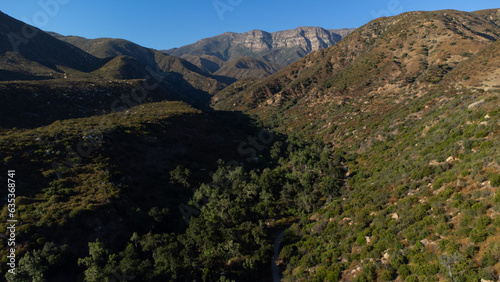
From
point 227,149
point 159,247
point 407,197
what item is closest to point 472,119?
point 407,197

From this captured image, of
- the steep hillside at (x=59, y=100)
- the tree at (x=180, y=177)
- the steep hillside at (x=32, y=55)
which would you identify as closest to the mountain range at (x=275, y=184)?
the tree at (x=180, y=177)

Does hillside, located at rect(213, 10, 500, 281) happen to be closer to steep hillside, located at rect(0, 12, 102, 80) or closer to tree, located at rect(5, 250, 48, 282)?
tree, located at rect(5, 250, 48, 282)

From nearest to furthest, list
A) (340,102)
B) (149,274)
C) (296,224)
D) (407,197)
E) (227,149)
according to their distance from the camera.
Answer: (149,274)
(407,197)
(296,224)
(227,149)
(340,102)

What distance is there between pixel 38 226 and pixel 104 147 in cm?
2163

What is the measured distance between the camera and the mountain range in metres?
18.4

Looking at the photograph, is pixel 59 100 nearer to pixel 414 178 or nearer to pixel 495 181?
pixel 414 178

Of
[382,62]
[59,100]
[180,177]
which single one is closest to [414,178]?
[180,177]

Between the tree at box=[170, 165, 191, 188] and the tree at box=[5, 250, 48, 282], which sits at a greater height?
the tree at box=[170, 165, 191, 188]

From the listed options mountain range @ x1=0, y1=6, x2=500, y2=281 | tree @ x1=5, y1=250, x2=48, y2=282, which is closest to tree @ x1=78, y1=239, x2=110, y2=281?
mountain range @ x1=0, y1=6, x2=500, y2=281

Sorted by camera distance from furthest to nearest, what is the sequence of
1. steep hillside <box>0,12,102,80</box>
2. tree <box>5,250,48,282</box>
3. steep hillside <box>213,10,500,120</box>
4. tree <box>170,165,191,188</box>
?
steep hillside <box>0,12,102,80</box>, steep hillside <box>213,10,500,120</box>, tree <box>170,165,191,188</box>, tree <box>5,250,48,282</box>

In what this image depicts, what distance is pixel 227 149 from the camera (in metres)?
59.8

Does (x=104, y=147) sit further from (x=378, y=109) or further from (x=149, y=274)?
(x=378, y=109)

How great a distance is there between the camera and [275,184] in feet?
139

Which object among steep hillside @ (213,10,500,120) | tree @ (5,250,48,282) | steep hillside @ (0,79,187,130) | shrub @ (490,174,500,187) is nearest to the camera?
shrub @ (490,174,500,187)
